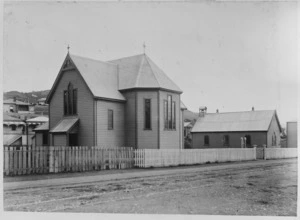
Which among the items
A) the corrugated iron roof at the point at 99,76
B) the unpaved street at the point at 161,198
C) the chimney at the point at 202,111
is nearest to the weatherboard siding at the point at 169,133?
the corrugated iron roof at the point at 99,76

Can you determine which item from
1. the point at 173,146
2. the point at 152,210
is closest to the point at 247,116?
the point at 173,146

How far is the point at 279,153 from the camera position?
138 ft

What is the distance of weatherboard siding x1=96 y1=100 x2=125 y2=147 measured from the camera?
91.1 feet

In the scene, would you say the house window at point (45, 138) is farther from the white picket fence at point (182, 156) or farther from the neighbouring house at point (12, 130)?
the neighbouring house at point (12, 130)

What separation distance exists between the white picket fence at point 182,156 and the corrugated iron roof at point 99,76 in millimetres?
5696

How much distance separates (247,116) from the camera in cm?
5394

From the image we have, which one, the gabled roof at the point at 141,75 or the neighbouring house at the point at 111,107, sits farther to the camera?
the gabled roof at the point at 141,75

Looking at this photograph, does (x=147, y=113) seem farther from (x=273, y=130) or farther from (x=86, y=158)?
(x=273, y=130)

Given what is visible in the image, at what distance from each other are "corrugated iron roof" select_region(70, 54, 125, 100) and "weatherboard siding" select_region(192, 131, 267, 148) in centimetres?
2644

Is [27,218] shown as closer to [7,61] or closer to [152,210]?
[152,210]

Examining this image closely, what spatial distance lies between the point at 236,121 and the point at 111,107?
98.3ft

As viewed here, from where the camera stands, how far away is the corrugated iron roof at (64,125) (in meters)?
27.7

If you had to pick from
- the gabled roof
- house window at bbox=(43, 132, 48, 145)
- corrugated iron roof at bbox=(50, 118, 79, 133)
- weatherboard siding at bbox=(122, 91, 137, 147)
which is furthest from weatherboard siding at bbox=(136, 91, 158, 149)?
house window at bbox=(43, 132, 48, 145)

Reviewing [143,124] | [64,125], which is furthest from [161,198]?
[64,125]
